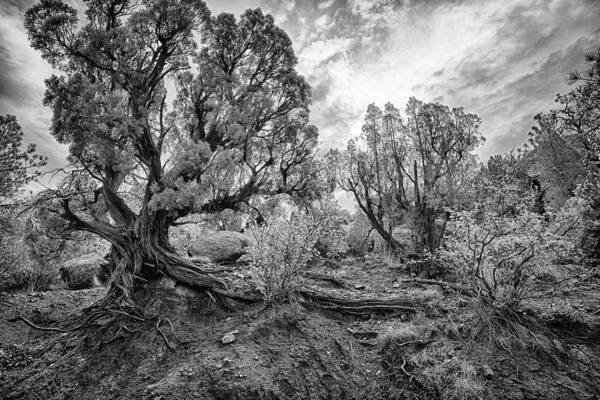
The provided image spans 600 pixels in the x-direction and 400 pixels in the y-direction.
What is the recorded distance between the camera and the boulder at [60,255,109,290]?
10.5 metres

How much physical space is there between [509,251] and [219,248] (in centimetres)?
1022

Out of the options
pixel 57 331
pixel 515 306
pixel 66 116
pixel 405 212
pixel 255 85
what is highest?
pixel 255 85

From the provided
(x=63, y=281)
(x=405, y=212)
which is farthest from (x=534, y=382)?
(x=63, y=281)

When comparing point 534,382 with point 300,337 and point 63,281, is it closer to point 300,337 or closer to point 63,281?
point 300,337

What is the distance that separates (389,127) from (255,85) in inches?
271

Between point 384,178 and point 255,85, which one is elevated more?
point 255,85

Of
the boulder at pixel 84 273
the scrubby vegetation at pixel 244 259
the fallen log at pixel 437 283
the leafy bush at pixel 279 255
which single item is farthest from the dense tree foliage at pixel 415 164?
the boulder at pixel 84 273

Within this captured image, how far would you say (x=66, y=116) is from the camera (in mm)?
7270

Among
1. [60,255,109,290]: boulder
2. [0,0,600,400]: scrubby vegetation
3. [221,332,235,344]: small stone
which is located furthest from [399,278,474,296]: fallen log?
[60,255,109,290]: boulder

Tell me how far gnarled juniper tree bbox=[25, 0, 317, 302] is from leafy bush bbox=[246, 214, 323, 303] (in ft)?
4.66

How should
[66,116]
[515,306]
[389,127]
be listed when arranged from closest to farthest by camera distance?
[515,306] < [66,116] < [389,127]

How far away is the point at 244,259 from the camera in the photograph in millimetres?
8523

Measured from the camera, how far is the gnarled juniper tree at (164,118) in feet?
23.8

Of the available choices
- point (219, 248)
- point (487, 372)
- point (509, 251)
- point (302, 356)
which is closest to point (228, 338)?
point (302, 356)
